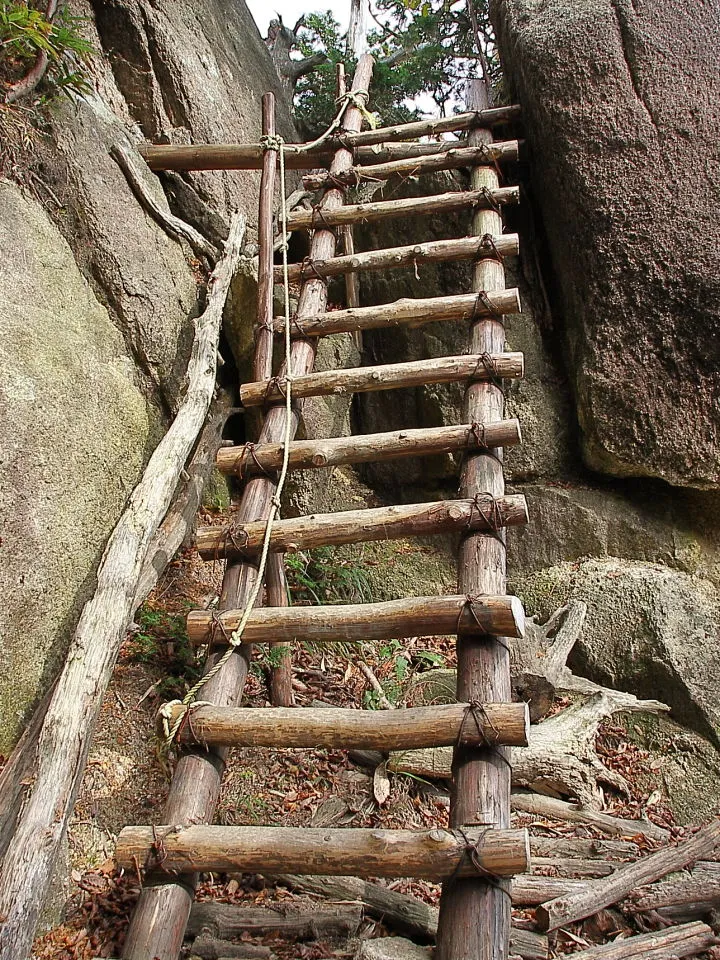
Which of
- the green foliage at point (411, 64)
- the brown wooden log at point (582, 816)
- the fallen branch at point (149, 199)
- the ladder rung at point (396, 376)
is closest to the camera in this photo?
the brown wooden log at point (582, 816)

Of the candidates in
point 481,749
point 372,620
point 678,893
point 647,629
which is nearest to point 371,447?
point 372,620

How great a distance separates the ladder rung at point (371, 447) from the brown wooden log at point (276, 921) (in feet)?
5.97

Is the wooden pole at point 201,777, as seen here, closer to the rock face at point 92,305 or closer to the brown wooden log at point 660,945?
the rock face at point 92,305

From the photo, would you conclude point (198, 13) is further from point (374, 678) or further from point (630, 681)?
point (630, 681)

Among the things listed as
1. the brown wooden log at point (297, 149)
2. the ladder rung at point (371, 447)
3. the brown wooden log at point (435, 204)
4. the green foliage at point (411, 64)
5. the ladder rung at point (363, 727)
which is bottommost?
the ladder rung at point (363, 727)

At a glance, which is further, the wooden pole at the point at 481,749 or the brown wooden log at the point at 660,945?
the brown wooden log at the point at 660,945

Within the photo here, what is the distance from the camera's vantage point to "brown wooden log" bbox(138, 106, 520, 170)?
514 centimetres

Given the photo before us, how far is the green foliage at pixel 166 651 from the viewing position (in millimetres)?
3836

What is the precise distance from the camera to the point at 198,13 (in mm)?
6656

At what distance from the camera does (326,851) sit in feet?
7.72

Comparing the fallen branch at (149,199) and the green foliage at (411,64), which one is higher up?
the green foliage at (411,64)

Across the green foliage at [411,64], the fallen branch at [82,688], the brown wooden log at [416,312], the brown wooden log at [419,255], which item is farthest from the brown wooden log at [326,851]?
the green foliage at [411,64]

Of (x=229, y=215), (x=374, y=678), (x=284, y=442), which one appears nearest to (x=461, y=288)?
(x=229, y=215)

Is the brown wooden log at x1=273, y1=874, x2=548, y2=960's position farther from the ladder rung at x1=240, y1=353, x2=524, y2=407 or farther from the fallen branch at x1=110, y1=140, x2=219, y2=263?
the fallen branch at x1=110, y1=140, x2=219, y2=263
